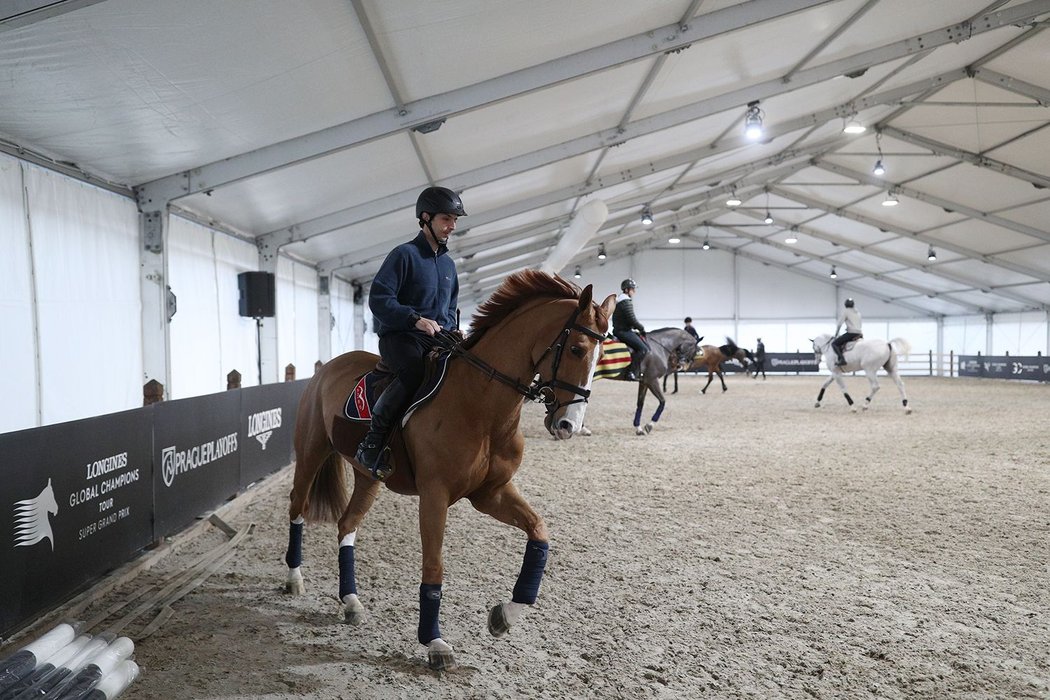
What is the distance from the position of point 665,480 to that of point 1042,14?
340 inches

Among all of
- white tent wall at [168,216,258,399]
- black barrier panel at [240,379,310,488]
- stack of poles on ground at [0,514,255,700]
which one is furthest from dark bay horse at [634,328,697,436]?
stack of poles on ground at [0,514,255,700]

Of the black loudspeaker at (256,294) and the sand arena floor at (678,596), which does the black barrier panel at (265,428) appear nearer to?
the sand arena floor at (678,596)

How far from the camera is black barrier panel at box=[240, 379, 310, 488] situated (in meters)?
6.77

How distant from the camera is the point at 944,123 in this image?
15281mm

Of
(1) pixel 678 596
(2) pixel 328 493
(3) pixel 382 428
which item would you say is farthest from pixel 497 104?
(1) pixel 678 596

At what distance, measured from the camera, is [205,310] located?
8.62 metres

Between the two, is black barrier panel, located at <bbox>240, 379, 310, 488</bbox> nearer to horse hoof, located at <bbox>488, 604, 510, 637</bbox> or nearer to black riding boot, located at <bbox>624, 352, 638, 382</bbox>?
horse hoof, located at <bbox>488, 604, 510, 637</bbox>

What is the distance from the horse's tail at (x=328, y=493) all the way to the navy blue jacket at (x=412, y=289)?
4.65 ft

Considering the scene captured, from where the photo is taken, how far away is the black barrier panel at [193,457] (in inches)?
193

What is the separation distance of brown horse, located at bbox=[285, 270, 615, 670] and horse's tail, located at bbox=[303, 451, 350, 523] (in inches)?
42.2

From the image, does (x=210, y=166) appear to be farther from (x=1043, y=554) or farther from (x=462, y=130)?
(x=1043, y=554)

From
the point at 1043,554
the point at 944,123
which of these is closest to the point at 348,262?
the point at 1043,554

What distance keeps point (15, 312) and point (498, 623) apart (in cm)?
452

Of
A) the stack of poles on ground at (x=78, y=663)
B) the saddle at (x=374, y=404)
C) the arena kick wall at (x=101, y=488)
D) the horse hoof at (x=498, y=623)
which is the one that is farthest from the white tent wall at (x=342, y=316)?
the horse hoof at (x=498, y=623)
